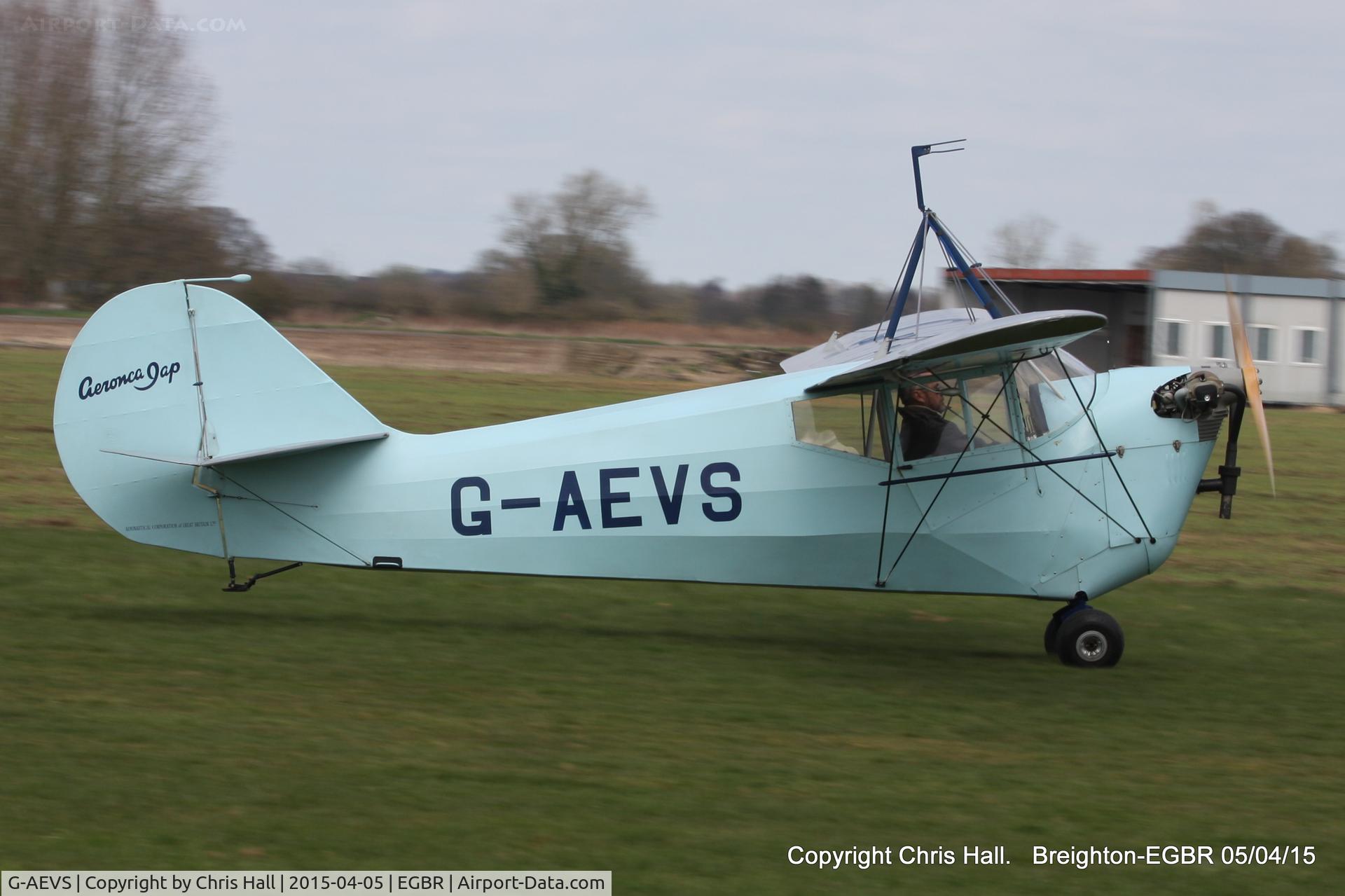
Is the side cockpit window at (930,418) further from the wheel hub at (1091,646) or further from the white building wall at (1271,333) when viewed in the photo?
the white building wall at (1271,333)

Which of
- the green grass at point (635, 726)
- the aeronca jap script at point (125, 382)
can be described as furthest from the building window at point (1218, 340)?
the aeronca jap script at point (125, 382)

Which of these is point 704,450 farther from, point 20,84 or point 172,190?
point 20,84

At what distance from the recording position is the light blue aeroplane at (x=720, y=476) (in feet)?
26.6

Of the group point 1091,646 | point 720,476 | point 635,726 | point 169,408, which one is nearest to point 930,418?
point 720,476

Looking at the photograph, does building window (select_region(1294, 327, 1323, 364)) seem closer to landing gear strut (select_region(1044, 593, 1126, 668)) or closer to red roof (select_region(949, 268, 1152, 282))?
red roof (select_region(949, 268, 1152, 282))

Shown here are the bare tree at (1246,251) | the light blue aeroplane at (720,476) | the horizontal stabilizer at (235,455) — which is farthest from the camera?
the bare tree at (1246,251)

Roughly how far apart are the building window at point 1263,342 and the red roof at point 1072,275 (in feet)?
11.0

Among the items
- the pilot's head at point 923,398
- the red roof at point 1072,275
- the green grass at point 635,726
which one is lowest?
the green grass at point 635,726

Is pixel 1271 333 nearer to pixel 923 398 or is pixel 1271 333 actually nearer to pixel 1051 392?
pixel 1051 392

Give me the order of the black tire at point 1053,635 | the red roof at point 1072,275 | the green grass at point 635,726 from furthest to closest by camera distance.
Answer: the red roof at point 1072,275, the black tire at point 1053,635, the green grass at point 635,726

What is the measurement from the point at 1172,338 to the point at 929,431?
26.6 meters

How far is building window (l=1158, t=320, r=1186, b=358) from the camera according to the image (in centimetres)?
3203

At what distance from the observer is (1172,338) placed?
105 feet

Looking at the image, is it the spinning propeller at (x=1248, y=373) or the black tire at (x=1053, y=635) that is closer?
the spinning propeller at (x=1248, y=373)
